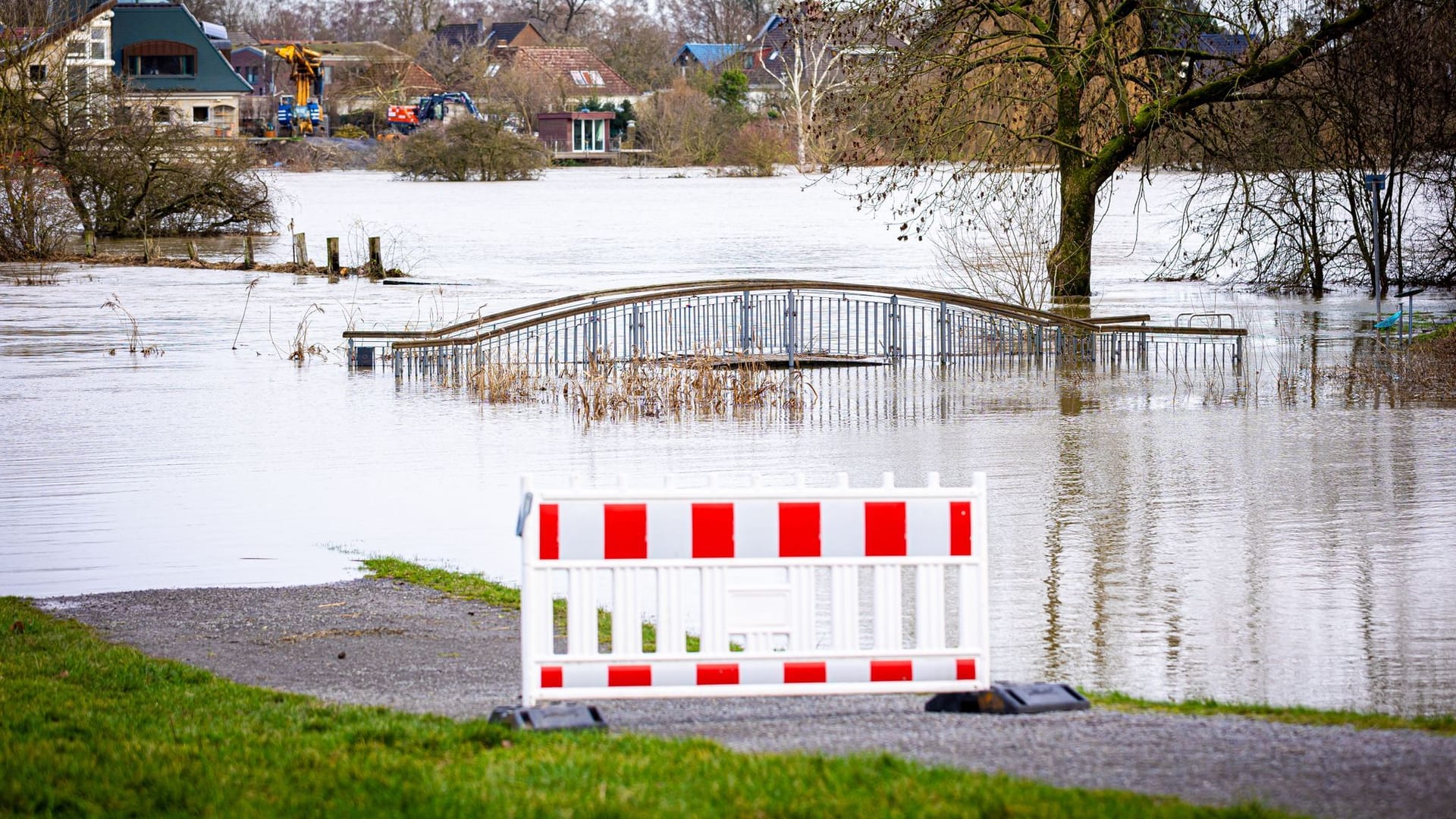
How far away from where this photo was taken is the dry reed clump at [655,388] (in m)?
22.5

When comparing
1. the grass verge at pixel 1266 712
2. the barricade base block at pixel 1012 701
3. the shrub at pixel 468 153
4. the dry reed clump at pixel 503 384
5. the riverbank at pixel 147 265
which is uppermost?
the shrub at pixel 468 153

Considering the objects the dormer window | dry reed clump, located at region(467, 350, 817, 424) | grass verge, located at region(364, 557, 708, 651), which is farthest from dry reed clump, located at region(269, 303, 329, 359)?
the dormer window

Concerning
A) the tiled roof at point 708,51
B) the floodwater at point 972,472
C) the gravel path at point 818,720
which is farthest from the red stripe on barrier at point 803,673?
the tiled roof at point 708,51

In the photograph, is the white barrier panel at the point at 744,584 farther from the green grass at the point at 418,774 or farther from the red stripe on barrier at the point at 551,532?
the green grass at the point at 418,774

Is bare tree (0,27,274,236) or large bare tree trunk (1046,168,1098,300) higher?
bare tree (0,27,274,236)

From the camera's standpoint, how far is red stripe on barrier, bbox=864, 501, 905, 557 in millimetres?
6887

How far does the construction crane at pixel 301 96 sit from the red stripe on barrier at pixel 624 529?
452 ft

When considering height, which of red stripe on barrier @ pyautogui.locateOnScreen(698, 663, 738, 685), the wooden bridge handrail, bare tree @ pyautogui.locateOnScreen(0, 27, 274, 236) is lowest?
red stripe on barrier @ pyautogui.locateOnScreen(698, 663, 738, 685)

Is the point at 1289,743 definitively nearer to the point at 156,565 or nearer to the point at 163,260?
the point at 156,565

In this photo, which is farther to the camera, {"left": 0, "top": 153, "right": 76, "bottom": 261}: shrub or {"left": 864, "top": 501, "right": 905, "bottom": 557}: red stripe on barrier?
{"left": 0, "top": 153, "right": 76, "bottom": 261}: shrub

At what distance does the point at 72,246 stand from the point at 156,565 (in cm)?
5455

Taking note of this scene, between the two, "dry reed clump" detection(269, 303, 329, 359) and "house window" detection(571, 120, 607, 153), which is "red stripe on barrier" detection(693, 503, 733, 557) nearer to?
"dry reed clump" detection(269, 303, 329, 359)

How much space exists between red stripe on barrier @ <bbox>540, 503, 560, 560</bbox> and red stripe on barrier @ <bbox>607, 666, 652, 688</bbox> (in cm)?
52

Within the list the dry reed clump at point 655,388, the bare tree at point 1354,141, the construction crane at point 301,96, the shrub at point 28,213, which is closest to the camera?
the dry reed clump at point 655,388
